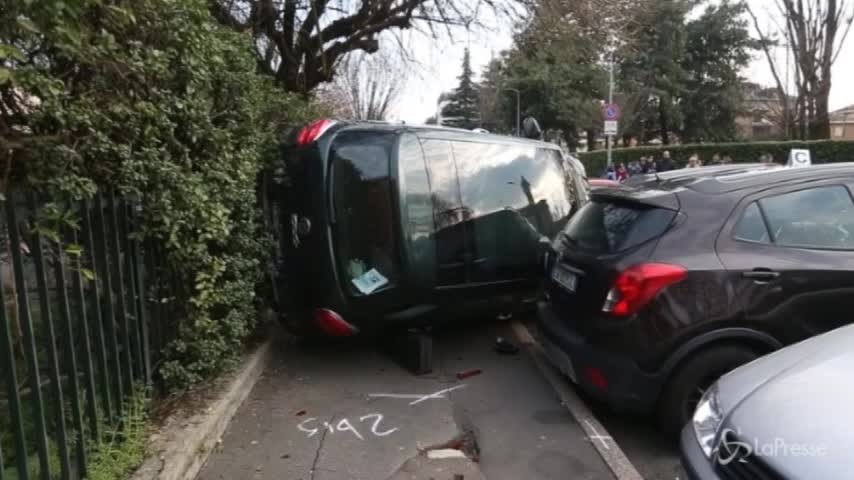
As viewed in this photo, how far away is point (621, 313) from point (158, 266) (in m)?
2.75

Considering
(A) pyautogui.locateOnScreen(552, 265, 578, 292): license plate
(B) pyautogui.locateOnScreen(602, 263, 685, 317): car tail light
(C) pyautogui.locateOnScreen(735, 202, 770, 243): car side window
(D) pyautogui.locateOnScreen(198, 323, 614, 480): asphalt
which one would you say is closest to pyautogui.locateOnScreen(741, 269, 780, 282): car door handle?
(C) pyautogui.locateOnScreen(735, 202, 770, 243): car side window

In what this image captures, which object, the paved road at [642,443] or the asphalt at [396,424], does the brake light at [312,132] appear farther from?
the paved road at [642,443]

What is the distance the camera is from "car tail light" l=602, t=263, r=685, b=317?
11.5ft

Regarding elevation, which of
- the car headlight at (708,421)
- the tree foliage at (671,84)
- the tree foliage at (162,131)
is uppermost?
the tree foliage at (671,84)

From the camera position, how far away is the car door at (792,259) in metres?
3.59

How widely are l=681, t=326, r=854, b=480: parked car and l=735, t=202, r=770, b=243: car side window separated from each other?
0.97m

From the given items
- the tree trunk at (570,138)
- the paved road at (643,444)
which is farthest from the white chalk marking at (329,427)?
the tree trunk at (570,138)

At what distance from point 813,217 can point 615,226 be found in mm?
1170

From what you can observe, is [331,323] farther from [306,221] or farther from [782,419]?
[782,419]

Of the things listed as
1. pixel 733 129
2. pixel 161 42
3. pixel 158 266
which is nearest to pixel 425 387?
pixel 158 266

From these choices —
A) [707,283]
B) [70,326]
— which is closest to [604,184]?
[707,283]

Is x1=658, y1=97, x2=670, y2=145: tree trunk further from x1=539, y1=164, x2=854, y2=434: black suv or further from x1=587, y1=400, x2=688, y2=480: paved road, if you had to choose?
x1=587, y1=400, x2=688, y2=480: paved road

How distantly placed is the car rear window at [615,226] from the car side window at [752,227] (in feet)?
1.31

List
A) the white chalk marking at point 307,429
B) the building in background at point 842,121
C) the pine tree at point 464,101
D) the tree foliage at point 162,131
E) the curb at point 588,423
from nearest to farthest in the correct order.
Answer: the tree foliage at point 162,131 → the curb at point 588,423 → the white chalk marking at point 307,429 → the building in background at point 842,121 → the pine tree at point 464,101
